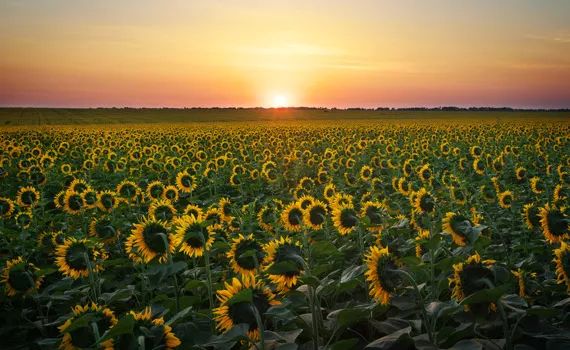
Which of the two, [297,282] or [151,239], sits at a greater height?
[151,239]

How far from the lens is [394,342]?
7.74ft

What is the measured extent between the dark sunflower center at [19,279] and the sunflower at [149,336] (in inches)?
87.5

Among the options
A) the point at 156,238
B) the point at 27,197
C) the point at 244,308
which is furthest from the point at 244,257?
the point at 27,197

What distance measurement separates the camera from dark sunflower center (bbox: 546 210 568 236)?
3.92m

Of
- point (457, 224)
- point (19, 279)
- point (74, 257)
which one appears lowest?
point (19, 279)

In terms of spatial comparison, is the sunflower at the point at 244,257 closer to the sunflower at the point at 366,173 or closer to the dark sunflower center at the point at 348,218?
the dark sunflower center at the point at 348,218

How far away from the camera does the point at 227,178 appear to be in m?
13.0

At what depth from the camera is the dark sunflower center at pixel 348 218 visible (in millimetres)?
4031

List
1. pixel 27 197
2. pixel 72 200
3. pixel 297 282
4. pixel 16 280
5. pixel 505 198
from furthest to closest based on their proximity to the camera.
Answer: pixel 27 197 < pixel 505 198 < pixel 72 200 < pixel 16 280 < pixel 297 282

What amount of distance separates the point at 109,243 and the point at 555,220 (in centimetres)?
495

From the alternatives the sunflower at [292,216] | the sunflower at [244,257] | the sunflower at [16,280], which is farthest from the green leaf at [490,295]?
the sunflower at [16,280]

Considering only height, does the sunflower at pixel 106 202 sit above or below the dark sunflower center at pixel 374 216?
below

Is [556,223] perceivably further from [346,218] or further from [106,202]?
[106,202]

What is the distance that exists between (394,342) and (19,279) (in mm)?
3289
